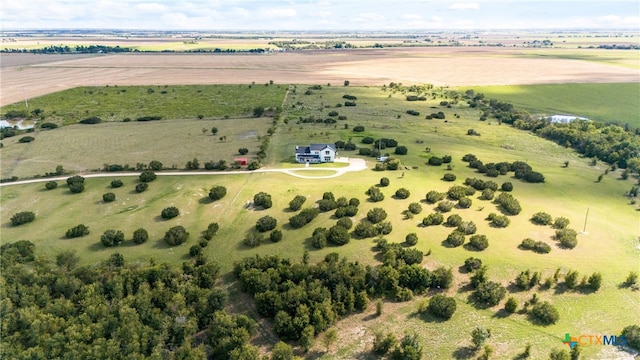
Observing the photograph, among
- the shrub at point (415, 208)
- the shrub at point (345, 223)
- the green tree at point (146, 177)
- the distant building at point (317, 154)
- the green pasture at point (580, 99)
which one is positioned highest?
the green pasture at point (580, 99)

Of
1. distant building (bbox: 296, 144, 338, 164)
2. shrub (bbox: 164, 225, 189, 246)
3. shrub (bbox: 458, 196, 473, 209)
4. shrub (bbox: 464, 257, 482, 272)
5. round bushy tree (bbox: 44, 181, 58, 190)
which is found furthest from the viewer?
A: distant building (bbox: 296, 144, 338, 164)

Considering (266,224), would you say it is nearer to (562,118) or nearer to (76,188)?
(76,188)

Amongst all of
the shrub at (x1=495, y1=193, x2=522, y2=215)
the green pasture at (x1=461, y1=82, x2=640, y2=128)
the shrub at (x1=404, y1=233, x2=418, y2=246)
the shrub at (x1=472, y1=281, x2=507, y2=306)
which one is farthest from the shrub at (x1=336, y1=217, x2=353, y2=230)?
the green pasture at (x1=461, y1=82, x2=640, y2=128)

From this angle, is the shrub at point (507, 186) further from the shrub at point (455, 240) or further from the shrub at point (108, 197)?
the shrub at point (108, 197)

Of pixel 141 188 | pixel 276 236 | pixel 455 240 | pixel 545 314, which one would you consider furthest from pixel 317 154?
pixel 545 314

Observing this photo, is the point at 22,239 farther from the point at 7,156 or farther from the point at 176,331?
the point at 7,156

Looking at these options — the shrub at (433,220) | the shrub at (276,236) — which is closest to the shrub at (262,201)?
the shrub at (276,236)

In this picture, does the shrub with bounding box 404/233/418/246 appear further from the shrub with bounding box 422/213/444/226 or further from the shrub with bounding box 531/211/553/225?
the shrub with bounding box 531/211/553/225
